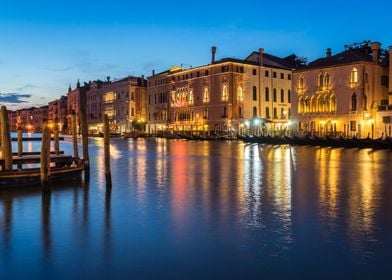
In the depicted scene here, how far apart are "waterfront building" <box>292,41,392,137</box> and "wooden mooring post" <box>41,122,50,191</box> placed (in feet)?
101

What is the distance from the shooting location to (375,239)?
699 centimetres

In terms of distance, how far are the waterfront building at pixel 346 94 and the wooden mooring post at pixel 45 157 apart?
30852 mm

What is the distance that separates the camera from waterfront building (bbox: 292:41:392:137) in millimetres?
39469

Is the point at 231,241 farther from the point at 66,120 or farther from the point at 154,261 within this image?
the point at 66,120

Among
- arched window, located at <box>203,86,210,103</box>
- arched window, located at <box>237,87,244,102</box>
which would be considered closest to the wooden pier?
arched window, located at <box>237,87,244,102</box>

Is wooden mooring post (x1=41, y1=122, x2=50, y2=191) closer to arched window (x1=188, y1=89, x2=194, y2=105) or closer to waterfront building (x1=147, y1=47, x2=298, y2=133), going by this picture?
waterfront building (x1=147, y1=47, x2=298, y2=133)

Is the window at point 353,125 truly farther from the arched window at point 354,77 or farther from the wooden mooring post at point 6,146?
the wooden mooring post at point 6,146

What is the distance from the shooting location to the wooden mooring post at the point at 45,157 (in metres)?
11.5

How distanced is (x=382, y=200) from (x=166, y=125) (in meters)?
57.4

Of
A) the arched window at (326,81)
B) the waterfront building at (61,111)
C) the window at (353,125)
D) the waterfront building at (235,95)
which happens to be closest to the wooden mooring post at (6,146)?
the window at (353,125)

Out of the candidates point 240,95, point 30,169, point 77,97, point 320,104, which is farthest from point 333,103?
point 77,97

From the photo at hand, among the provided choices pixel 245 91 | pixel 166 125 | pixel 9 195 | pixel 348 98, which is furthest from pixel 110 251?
pixel 166 125

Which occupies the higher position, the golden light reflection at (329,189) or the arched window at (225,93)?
the arched window at (225,93)

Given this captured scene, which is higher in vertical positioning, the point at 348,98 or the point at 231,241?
the point at 348,98
